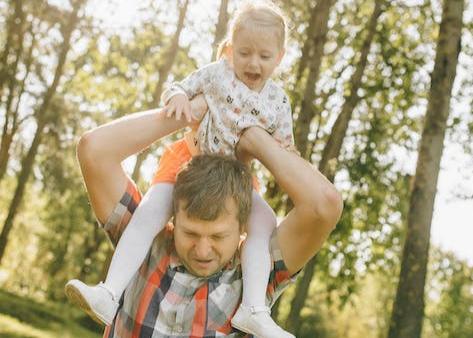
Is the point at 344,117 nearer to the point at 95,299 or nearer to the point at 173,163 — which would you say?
the point at 173,163

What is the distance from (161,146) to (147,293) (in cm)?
1759

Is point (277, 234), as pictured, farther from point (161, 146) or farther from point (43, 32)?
point (161, 146)

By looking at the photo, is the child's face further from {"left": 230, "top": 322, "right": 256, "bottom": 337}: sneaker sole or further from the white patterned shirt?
{"left": 230, "top": 322, "right": 256, "bottom": 337}: sneaker sole

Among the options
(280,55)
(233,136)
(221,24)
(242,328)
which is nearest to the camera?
Result: (242,328)

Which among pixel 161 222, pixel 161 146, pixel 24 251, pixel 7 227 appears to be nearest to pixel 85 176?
pixel 161 222

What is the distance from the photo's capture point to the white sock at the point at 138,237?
2811 mm

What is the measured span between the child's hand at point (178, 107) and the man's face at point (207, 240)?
358 millimetres

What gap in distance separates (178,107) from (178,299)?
2.43ft


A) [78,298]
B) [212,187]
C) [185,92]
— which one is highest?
[185,92]

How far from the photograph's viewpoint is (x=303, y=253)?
110 inches

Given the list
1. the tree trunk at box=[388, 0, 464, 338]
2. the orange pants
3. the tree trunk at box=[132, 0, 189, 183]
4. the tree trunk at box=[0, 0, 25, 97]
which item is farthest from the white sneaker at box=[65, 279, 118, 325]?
the tree trunk at box=[0, 0, 25, 97]

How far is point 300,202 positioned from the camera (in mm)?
2717

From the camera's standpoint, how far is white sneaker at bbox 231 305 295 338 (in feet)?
8.99

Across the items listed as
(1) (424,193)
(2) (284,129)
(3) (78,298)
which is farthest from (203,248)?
(1) (424,193)
